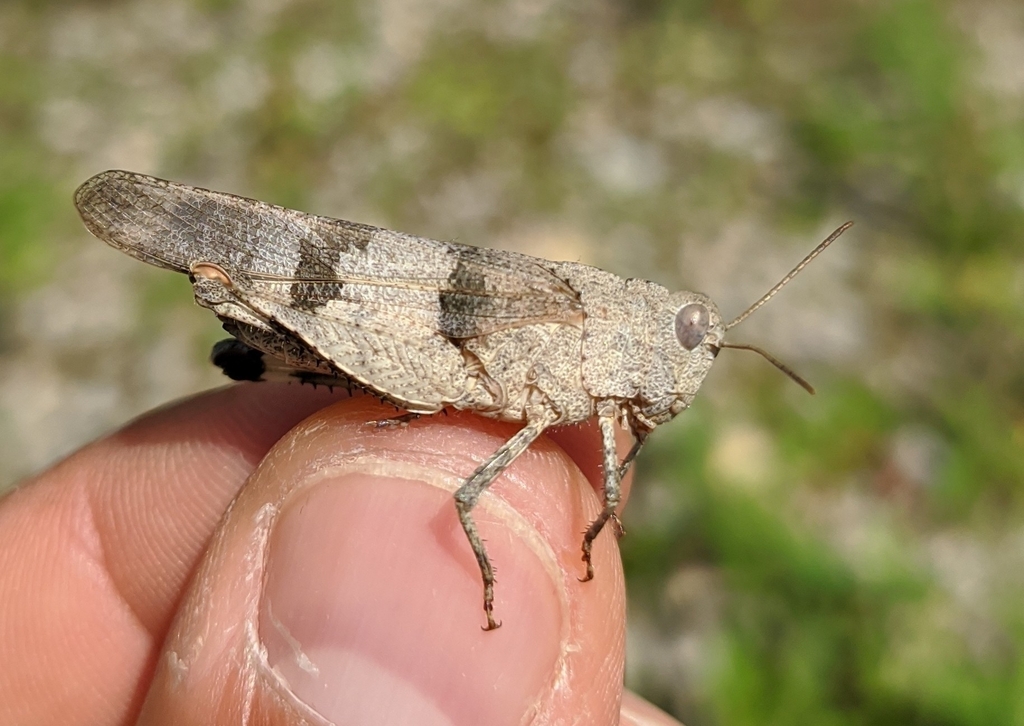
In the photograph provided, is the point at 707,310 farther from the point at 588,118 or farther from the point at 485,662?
the point at 588,118

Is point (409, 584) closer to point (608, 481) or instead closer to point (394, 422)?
point (394, 422)

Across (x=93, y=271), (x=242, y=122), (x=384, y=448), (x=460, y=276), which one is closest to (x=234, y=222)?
(x=460, y=276)

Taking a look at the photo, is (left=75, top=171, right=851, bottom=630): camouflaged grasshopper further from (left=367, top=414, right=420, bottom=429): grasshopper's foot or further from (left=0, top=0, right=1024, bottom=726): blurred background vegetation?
(left=0, top=0, right=1024, bottom=726): blurred background vegetation

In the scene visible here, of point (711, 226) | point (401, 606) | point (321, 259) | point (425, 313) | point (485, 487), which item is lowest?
point (711, 226)

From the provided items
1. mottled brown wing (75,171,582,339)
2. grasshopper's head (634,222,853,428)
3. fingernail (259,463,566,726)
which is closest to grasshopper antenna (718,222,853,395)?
grasshopper's head (634,222,853,428)

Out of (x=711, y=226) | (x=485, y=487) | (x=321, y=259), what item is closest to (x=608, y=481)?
(x=485, y=487)

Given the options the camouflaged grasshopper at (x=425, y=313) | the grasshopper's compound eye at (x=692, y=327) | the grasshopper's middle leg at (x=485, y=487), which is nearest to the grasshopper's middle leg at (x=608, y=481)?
the camouflaged grasshopper at (x=425, y=313)
